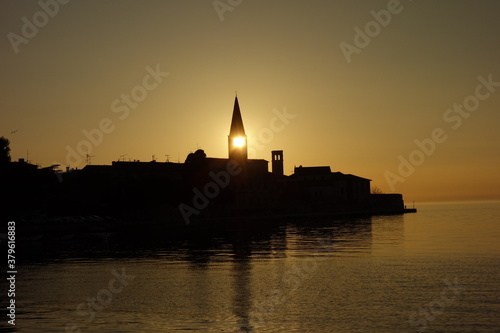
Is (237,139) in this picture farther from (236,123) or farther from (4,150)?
(4,150)

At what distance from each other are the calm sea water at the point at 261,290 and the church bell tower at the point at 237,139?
7947 centimetres

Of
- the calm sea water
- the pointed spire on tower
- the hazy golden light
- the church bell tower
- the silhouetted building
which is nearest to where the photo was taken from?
the calm sea water

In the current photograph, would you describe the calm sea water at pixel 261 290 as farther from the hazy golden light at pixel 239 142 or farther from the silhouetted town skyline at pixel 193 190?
the hazy golden light at pixel 239 142

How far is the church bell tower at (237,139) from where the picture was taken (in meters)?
132

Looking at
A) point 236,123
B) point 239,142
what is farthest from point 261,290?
point 239,142

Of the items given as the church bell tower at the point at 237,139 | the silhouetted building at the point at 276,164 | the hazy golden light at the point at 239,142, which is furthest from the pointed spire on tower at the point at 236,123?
the silhouetted building at the point at 276,164

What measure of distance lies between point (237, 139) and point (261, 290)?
104 meters

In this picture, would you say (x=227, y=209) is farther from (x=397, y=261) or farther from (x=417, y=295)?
(x=417, y=295)

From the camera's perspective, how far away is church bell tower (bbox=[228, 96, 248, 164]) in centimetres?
13162

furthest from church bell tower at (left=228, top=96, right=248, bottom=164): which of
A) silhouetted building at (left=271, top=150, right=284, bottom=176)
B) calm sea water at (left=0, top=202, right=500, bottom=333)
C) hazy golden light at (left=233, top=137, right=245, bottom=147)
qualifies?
calm sea water at (left=0, top=202, right=500, bottom=333)

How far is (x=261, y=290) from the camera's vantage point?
31047 mm

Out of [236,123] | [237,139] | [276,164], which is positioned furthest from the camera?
[276,164]

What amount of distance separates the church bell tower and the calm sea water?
7947cm

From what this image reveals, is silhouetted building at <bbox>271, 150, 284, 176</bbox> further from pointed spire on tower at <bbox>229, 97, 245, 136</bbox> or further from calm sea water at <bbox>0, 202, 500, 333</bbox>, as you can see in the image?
calm sea water at <bbox>0, 202, 500, 333</bbox>
